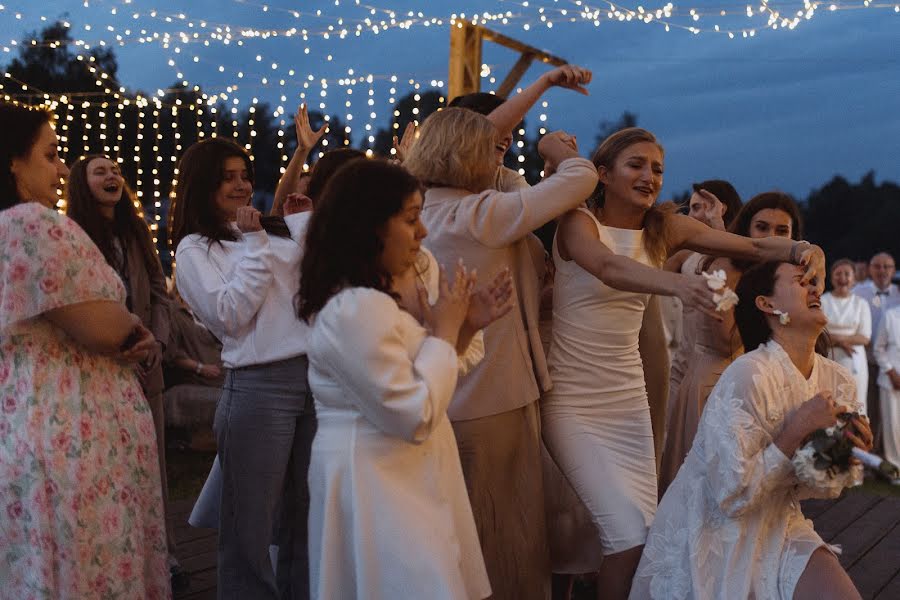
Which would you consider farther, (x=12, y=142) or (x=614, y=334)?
(x=614, y=334)

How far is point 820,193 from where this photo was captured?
20.2m

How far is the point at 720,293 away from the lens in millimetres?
2980

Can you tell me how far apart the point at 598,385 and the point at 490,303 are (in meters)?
1.07

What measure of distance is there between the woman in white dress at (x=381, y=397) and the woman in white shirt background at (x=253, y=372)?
2.42 ft

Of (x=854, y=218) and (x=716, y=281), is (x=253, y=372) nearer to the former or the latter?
(x=716, y=281)

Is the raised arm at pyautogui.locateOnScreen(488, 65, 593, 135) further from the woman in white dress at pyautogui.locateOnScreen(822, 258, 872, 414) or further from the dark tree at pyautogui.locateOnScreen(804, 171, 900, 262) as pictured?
the dark tree at pyautogui.locateOnScreen(804, 171, 900, 262)

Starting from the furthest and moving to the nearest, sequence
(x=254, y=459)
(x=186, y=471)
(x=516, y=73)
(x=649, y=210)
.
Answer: (x=516, y=73)
(x=186, y=471)
(x=649, y=210)
(x=254, y=459)

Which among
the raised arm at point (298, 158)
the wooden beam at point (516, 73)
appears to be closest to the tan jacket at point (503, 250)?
the raised arm at point (298, 158)

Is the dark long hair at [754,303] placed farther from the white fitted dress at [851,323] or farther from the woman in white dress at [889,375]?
the woman in white dress at [889,375]

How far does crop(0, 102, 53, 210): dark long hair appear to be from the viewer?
3002 millimetres

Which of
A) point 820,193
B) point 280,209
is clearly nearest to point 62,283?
point 280,209

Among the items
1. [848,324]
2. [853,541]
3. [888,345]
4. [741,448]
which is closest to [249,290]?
[741,448]

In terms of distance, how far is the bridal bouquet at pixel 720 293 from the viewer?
2928 millimetres

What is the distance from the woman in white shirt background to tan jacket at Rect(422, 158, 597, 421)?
0.48 metres
